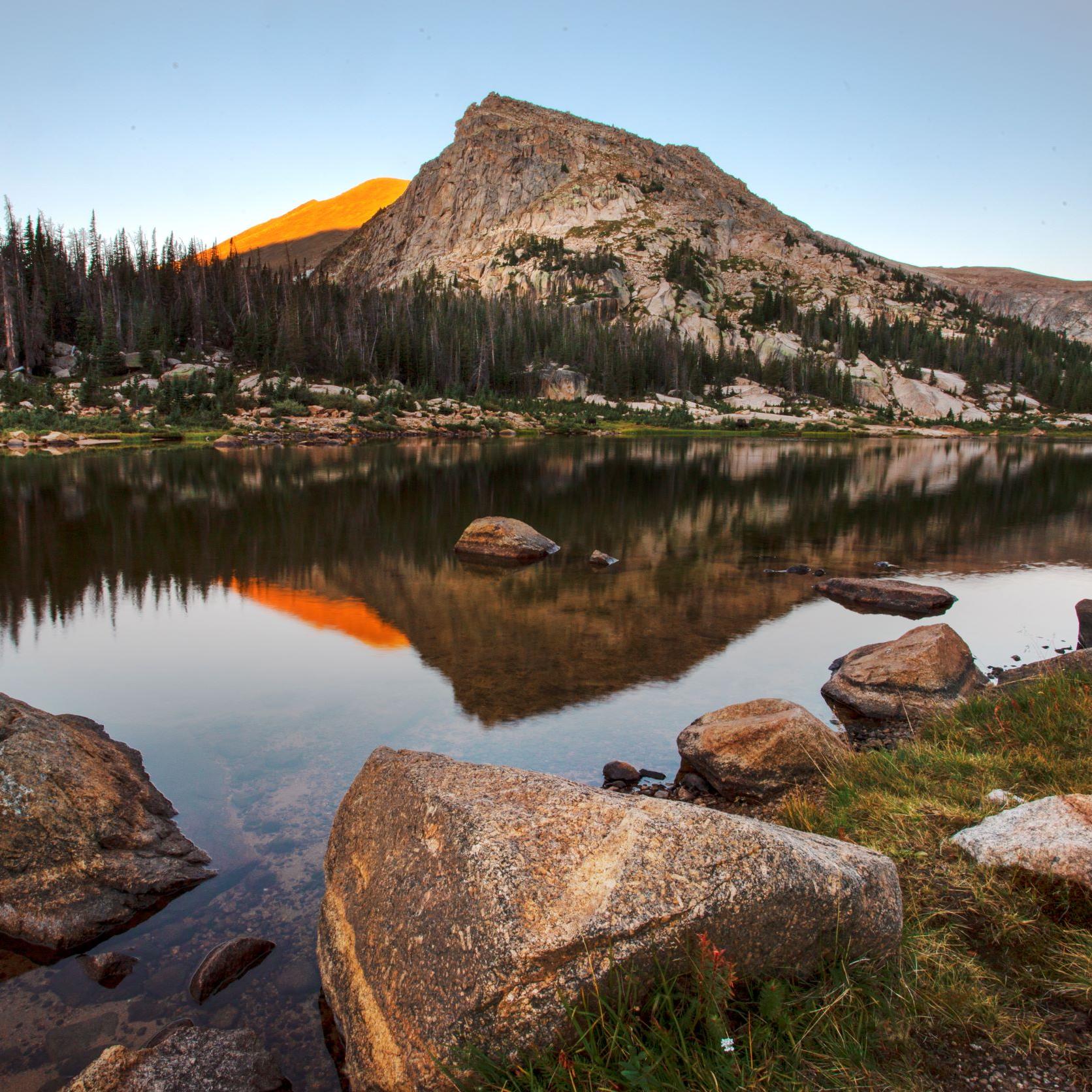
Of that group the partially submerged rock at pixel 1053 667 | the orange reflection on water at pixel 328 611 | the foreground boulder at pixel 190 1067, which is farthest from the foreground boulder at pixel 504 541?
the foreground boulder at pixel 190 1067

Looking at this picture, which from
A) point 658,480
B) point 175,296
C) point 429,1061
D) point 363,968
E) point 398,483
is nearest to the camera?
point 429,1061

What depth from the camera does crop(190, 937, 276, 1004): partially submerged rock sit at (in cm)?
557

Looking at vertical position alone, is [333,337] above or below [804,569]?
above

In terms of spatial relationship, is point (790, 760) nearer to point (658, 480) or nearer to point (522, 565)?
point (522, 565)

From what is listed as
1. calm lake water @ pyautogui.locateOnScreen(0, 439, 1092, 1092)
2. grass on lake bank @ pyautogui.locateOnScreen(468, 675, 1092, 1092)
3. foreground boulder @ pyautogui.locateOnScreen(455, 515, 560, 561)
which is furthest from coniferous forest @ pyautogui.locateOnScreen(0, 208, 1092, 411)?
grass on lake bank @ pyautogui.locateOnScreen(468, 675, 1092, 1092)

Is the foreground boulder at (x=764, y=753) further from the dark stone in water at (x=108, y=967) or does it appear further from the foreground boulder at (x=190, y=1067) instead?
the dark stone in water at (x=108, y=967)

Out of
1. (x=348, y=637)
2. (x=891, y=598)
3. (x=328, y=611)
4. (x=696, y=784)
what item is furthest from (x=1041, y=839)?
(x=328, y=611)

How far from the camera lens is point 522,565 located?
68.5 ft

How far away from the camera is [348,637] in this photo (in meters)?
14.8

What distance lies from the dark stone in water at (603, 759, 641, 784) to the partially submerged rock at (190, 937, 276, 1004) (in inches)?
165

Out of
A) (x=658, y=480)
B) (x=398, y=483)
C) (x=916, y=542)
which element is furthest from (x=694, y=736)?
(x=658, y=480)

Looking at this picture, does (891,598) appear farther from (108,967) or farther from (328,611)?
(108,967)

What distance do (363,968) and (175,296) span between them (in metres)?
117

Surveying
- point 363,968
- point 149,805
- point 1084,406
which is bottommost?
point 149,805
